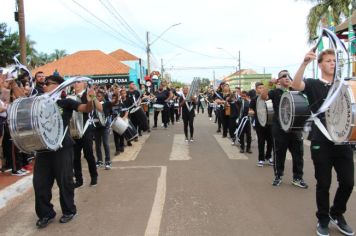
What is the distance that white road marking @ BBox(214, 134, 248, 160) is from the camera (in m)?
9.96

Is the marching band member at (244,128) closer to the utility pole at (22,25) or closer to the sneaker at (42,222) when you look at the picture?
the utility pole at (22,25)

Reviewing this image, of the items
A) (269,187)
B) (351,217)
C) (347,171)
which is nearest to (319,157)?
(347,171)

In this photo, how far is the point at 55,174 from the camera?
5180 mm

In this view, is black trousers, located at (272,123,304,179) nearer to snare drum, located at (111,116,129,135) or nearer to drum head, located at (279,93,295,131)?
drum head, located at (279,93,295,131)

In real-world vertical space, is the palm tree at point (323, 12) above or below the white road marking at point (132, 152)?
above

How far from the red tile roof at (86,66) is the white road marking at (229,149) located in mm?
20308

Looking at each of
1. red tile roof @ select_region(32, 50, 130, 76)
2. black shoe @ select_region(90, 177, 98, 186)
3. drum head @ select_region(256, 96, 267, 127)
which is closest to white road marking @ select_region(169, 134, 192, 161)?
drum head @ select_region(256, 96, 267, 127)

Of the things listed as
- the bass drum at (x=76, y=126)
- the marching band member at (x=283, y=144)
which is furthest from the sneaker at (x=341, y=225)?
the bass drum at (x=76, y=126)

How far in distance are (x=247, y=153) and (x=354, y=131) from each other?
6.57m

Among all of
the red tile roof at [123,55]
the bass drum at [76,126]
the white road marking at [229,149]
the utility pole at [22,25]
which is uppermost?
the red tile roof at [123,55]

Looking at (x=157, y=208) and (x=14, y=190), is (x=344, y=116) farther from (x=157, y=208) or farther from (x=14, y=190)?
(x=14, y=190)

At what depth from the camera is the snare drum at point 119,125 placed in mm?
10188

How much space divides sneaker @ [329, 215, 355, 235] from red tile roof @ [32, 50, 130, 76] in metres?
28.5

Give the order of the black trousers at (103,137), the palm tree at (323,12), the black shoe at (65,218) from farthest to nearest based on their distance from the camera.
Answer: the palm tree at (323,12)
the black trousers at (103,137)
the black shoe at (65,218)
